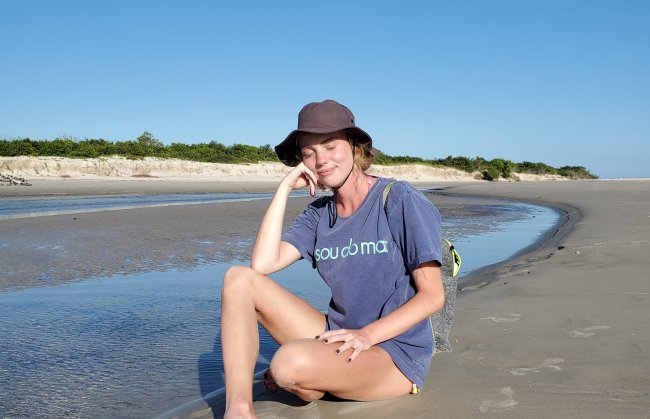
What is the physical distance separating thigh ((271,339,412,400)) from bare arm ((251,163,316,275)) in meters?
0.67

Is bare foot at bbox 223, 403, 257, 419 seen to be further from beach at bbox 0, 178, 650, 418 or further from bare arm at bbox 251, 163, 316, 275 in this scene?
bare arm at bbox 251, 163, 316, 275

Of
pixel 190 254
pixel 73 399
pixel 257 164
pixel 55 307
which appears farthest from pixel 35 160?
pixel 73 399

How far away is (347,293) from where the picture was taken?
2619 millimetres

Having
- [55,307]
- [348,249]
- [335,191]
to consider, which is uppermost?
[335,191]

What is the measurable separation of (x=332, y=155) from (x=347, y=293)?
590 millimetres

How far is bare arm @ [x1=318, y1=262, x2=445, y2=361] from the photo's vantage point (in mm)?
2303

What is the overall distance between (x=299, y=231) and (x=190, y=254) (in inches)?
197

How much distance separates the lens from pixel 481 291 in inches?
196

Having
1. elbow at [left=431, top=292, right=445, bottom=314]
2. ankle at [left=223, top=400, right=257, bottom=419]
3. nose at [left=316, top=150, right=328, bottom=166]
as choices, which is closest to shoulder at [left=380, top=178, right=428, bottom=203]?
nose at [left=316, top=150, right=328, bottom=166]

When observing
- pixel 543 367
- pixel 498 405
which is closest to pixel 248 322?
pixel 498 405

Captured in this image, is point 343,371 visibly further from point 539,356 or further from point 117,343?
point 117,343

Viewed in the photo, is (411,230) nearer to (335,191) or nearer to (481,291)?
(335,191)

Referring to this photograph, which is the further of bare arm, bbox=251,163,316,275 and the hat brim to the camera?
bare arm, bbox=251,163,316,275

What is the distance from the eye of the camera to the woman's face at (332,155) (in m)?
2.62
